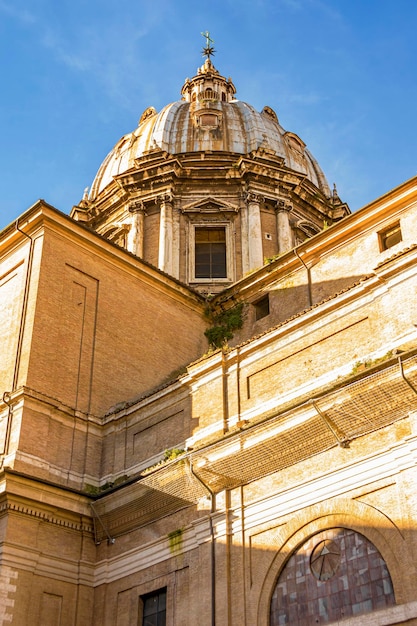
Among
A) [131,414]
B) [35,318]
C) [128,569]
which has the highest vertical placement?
[35,318]

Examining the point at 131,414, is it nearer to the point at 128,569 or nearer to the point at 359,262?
the point at 128,569

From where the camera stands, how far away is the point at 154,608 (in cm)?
1869

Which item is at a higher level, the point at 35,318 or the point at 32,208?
the point at 32,208

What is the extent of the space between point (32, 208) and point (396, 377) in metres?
11.6

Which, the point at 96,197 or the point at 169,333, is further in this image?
the point at 96,197

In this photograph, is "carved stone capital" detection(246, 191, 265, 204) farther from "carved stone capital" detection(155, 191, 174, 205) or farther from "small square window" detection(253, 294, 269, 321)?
Result: "small square window" detection(253, 294, 269, 321)

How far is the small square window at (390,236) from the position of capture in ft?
76.8

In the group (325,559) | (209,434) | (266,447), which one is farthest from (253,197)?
(325,559)

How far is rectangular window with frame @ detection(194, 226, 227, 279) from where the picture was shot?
109 feet

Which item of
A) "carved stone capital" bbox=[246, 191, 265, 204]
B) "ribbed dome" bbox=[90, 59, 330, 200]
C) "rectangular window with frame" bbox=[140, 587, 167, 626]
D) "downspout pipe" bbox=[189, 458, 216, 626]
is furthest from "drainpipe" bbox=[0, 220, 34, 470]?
"ribbed dome" bbox=[90, 59, 330, 200]

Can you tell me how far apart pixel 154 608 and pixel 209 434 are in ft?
12.1

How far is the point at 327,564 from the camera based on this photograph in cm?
1616

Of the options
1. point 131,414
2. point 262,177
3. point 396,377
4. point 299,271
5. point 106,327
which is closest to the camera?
point 396,377

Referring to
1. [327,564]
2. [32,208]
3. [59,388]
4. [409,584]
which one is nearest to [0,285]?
[32,208]
